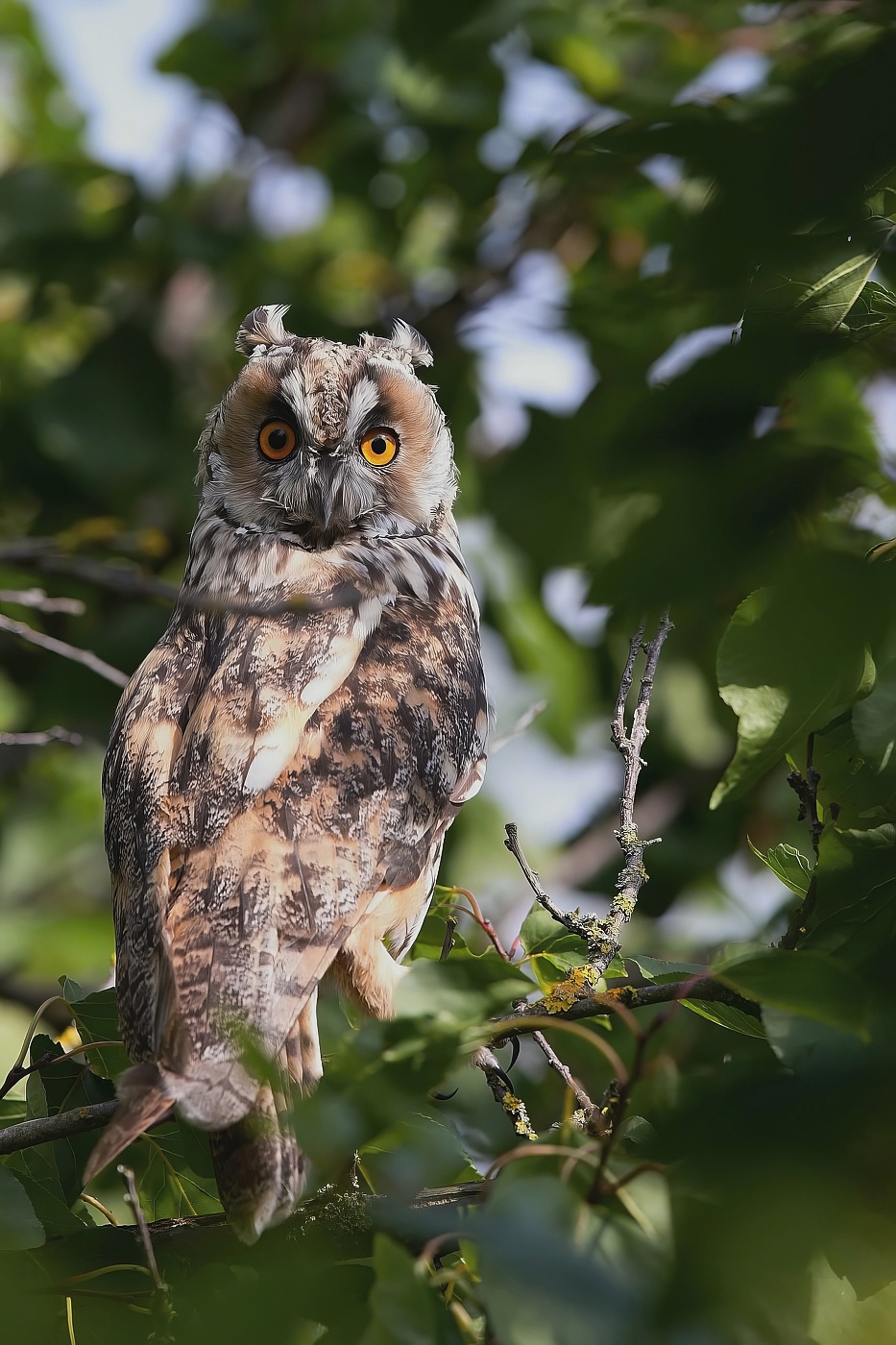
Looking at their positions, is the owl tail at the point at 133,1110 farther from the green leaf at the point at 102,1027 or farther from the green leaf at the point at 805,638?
the green leaf at the point at 805,638

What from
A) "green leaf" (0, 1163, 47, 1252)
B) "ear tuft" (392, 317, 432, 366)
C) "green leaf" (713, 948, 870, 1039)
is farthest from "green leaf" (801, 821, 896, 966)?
"ear tuft" (392, 317, 432, 366)

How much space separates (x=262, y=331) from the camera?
3.10m

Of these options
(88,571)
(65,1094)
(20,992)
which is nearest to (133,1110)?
(65,1094)

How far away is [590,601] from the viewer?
0.69 meters

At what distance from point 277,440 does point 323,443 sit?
0.15 metres

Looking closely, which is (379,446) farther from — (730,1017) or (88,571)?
(730,1017)

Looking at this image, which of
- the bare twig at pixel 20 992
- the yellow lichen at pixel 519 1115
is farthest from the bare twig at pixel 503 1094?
the bare twig at pixel 20 992

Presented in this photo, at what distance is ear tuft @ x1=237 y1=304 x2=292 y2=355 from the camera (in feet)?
10.1

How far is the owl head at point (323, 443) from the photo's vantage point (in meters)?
2.79

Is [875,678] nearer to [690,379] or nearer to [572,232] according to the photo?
[690,379]

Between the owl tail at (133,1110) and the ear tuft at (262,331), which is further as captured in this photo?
the ear tuft at (262,331)

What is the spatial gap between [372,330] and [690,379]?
3730 millimetres

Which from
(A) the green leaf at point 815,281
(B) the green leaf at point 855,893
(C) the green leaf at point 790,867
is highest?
(A) the green leaf at point 815,281

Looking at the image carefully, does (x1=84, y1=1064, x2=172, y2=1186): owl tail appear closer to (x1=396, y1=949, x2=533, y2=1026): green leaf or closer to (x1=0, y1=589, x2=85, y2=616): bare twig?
(x1=396, y1=949, x2=533, y2=1026): green leaf
